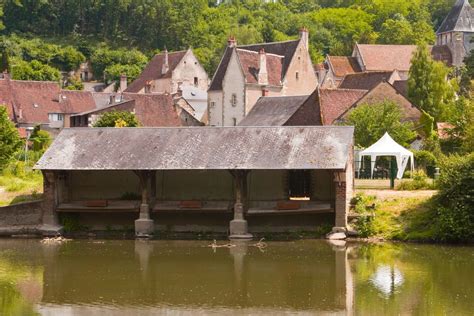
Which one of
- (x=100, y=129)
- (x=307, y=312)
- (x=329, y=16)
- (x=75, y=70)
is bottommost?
(x=307, y=312)

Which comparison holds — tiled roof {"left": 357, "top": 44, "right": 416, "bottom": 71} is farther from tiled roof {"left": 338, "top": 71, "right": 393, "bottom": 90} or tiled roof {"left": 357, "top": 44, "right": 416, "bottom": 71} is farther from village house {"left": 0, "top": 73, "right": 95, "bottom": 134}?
village house {"left": 0, "top": 73, "right": 95, "bottom": 134}

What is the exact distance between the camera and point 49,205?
98.0ft

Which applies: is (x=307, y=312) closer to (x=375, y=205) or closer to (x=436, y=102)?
(x=375, y=205)

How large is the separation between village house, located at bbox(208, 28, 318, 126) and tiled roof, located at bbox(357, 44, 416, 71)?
89.8 feet

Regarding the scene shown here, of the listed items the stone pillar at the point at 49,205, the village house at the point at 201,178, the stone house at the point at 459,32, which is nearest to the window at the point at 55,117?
the village house at the point at 201,178

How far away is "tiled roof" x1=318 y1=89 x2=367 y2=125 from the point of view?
1715 inches

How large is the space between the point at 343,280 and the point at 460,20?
84848 mm

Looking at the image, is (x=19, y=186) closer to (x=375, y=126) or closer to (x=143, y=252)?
(x=143, y=252)

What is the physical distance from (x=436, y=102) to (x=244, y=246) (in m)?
30.5

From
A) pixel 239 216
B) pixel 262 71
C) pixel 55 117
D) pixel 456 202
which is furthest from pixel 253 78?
pixel 456 202

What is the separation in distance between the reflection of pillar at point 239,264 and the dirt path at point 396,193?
5.38 m

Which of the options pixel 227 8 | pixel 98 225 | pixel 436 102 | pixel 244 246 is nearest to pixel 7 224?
Answer: pixel 98 225

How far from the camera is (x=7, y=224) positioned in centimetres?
2997

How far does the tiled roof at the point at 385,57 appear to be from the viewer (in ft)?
283
